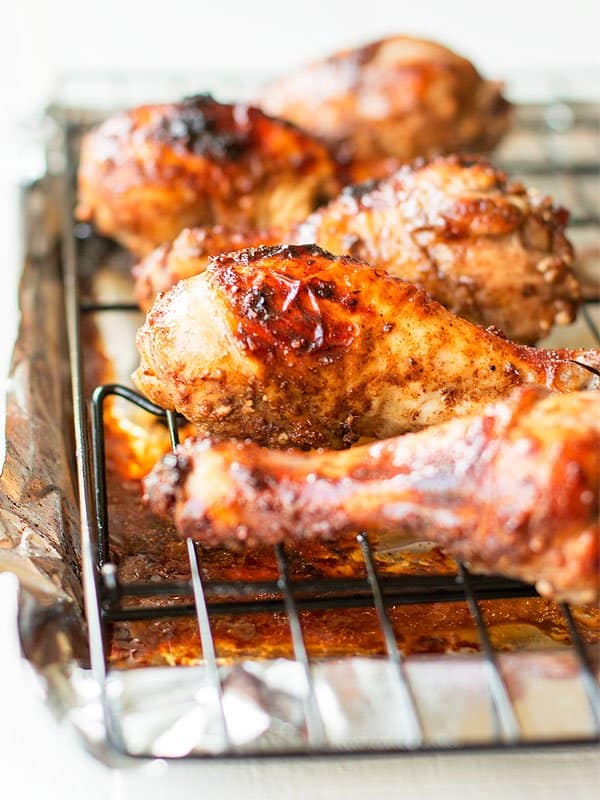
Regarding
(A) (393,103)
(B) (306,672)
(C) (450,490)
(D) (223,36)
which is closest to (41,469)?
(B) (306,672)

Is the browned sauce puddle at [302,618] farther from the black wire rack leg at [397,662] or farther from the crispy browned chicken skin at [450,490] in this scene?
the crispy browned chicken skin at [450,490]

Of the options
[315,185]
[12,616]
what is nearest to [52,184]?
[315,185]

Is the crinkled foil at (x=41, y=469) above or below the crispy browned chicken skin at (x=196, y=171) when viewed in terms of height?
below

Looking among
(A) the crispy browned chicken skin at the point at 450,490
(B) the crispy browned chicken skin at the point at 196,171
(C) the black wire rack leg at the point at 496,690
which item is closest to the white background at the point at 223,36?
(B) the crispy browned chicken skin at the point at 196,171

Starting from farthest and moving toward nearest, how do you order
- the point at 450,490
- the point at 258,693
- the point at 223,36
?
the point at 223,36, the point at 258,693, the point at 450,490

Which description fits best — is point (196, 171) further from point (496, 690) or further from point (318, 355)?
point (496, 690)

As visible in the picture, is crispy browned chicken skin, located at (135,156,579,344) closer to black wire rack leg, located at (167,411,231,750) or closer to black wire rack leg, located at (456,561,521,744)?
black wire rack leg, located at (456,561,521,744)
